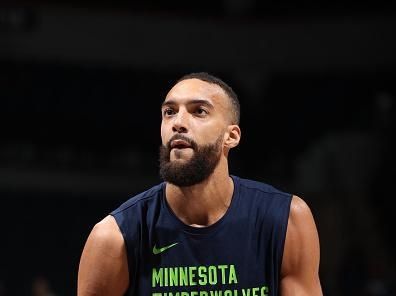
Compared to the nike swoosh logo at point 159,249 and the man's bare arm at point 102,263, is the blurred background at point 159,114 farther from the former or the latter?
the man's bare arm at point 102,263

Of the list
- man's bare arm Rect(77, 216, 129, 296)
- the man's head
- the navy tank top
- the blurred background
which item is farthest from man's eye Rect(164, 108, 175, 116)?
the blurred background

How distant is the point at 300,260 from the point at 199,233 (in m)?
0.40

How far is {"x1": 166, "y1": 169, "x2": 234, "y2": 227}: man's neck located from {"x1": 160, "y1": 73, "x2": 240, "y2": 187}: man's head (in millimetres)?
71

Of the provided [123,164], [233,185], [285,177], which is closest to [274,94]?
[285,177]

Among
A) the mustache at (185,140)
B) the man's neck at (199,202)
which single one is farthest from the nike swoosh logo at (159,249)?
the mustache at (185,140)

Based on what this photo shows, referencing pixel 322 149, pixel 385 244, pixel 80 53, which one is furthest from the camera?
pixel 80 53

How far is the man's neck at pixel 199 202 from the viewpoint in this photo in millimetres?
3104

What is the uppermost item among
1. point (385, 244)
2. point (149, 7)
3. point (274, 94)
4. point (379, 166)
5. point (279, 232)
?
point (149, 7)

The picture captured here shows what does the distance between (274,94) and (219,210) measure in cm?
1239

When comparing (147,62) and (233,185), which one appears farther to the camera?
(147,62)

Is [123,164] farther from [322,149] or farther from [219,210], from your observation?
[219,210]

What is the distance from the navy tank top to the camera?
2990 millimetres

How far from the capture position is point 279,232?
10.0 feet

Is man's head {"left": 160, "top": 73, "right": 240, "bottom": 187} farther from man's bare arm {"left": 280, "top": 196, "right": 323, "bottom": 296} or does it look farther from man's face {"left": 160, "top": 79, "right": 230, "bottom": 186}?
man's bare arm {"left": 280, "top": 196, "right": 323, "bottom": 296}
